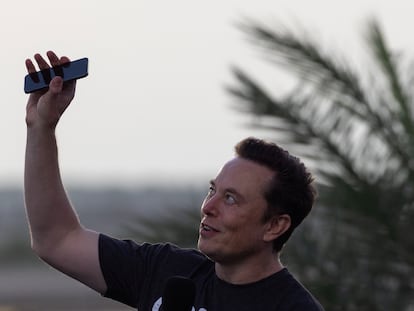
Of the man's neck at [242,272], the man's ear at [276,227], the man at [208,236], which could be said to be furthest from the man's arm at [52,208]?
the man's ear at [276,227]

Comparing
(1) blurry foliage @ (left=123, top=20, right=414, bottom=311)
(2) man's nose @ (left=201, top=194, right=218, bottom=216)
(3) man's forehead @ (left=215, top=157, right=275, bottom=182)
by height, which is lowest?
(1) blurry foliage @ (left=123, top=20, right=414, bottom=311)

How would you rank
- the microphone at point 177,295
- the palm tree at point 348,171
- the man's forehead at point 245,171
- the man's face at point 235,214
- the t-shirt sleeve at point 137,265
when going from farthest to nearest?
the palm tree at point 348,171, the t-shirt sleeve at point 137,265, the man's forehead at point 245,171, the man's face at point 235,214, the microphone at point 177,295

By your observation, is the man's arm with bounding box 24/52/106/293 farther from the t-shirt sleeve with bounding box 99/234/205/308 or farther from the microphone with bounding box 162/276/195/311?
the microphone with bounding box 162/276/195/311

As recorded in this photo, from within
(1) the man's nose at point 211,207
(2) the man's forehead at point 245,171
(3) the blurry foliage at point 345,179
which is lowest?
(3) the blurry foliage at point 345,179

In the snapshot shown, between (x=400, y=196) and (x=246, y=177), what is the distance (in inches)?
152

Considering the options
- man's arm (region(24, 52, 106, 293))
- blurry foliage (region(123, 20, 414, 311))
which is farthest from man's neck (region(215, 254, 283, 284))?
blurry foliage (region(123, 20, 414, 311))

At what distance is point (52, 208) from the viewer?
4.99m

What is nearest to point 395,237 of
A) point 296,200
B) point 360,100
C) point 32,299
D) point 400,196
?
point 400,196

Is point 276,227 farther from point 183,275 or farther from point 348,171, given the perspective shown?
point 348,171

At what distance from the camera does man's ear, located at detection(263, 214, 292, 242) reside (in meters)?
4.82

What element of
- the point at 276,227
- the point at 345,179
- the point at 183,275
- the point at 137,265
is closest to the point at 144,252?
the point at 137,265

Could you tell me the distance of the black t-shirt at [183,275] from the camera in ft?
15.4

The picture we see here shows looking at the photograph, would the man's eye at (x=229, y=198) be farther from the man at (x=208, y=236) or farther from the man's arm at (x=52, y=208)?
the man's arm at (x=52, y=208)

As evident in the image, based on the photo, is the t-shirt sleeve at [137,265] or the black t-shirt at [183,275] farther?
the t-shirt sleeve at [137,265]
